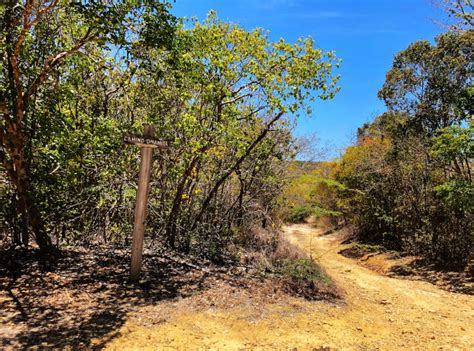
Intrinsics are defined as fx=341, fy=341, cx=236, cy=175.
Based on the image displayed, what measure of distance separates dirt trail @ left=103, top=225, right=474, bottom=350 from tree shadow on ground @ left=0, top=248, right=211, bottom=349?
46 cm

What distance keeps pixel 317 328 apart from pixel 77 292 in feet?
10.8

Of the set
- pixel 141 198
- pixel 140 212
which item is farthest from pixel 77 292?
pixel 141 198

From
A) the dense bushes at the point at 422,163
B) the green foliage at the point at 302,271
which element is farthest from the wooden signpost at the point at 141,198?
the dense bushes at the point at 422,163

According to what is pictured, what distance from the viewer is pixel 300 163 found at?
44.3 feet

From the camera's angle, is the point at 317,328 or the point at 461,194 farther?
the point at 461,194

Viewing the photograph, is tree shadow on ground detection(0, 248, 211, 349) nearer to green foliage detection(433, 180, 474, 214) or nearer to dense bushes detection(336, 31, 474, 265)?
green foliage detection(433, 180, 474, 214)

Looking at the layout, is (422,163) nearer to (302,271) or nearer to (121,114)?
(302,271)

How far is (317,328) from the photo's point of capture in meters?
4.51

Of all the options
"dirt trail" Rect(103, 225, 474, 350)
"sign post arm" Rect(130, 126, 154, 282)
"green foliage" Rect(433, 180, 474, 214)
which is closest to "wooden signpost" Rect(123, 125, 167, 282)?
"sign post arm" Rect(130, 126, 154, 282)

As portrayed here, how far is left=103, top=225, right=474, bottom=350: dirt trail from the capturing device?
386cm

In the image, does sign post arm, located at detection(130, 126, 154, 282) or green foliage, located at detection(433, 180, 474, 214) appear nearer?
sign post arm, located at detection(130, 126, 154, 282)

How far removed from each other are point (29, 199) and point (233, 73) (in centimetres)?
392

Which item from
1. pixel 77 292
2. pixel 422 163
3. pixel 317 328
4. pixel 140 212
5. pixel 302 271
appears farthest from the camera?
pixel 422 163

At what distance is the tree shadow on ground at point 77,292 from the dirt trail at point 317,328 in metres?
0.46
